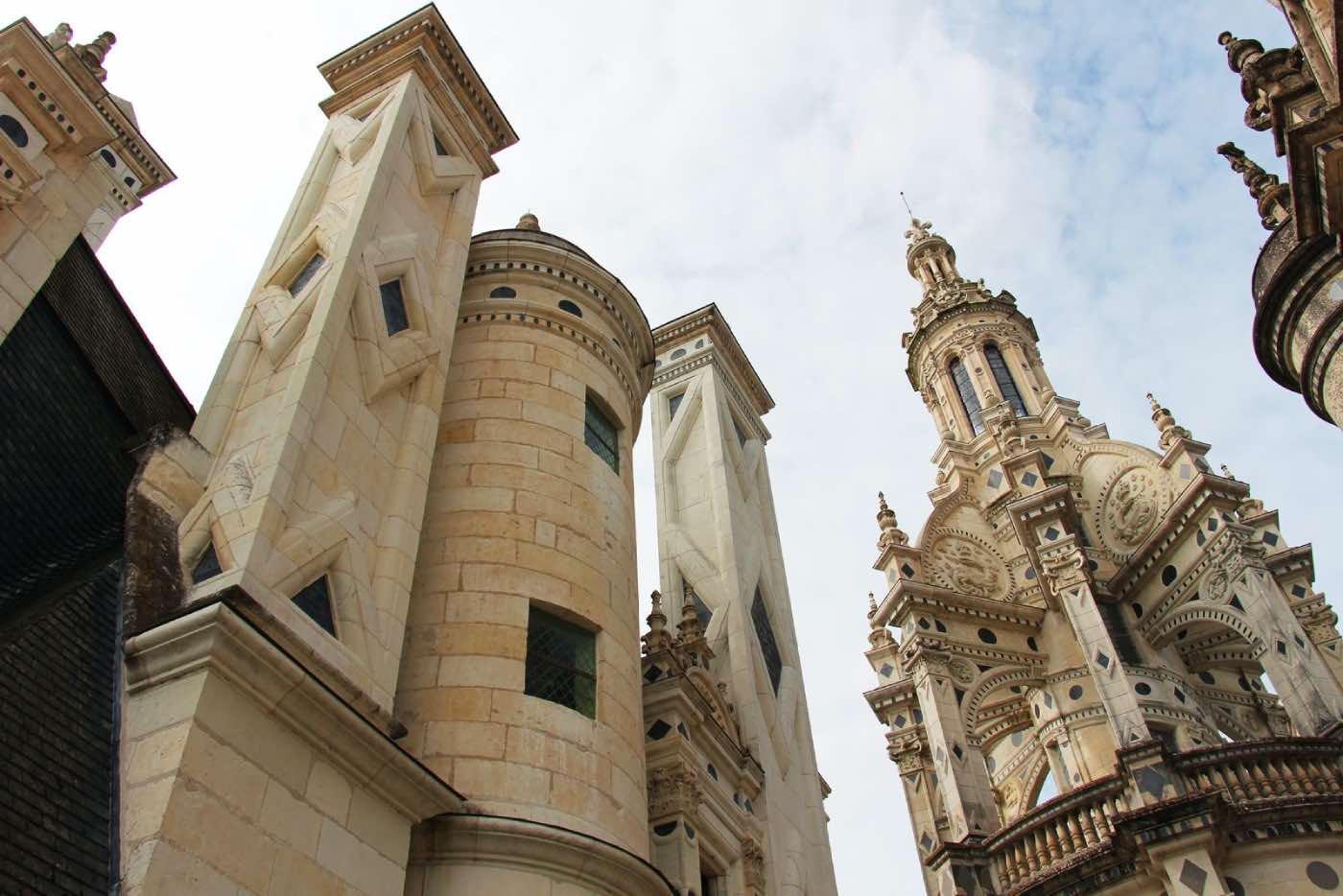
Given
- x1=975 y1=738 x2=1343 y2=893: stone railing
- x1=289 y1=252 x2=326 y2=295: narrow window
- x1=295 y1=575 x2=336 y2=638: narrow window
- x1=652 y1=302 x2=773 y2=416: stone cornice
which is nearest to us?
x1=295 y1=575 x2=336 y2=638: narrow window

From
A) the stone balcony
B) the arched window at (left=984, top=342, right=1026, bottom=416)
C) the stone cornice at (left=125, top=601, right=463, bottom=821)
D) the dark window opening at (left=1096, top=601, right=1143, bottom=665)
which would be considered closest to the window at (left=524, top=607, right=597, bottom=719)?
the stone cornice at (left=125, top=601, right=463, bottom=821)

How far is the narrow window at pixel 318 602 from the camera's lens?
9.60 meters

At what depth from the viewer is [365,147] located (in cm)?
1538

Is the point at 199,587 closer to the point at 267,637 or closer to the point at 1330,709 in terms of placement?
the point at 267,637

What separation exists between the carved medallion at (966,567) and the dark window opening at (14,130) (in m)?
21.7

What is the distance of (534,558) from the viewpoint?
12680mm

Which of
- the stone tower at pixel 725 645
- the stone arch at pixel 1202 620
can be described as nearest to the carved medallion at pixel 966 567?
the stone arch at pixel 1202 620

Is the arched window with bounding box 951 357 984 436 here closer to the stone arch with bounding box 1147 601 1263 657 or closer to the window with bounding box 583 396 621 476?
the stone arch with bounding box 1147 601 1263 657

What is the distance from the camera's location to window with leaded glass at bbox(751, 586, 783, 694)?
19.6m

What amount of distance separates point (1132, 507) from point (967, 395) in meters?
9.14

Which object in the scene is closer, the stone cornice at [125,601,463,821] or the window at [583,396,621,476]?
the stone cornice at [125,601,463,821]

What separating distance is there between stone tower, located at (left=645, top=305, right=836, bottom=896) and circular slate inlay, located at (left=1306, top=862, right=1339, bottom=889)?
22.7 ft

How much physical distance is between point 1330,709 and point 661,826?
12.3 metres

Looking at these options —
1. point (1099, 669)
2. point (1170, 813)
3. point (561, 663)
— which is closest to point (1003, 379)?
point (1099, 669)
